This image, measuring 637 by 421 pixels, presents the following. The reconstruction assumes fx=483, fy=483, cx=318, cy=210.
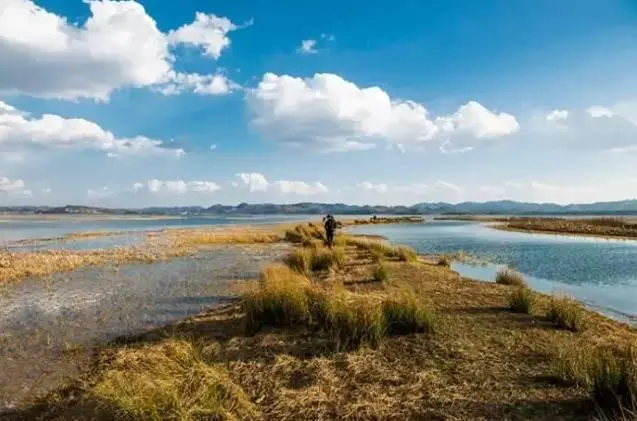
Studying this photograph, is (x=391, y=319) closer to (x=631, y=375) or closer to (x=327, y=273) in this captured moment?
(x=631, y=375)

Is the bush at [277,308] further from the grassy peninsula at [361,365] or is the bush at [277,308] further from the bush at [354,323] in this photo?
the bush at [354,323]

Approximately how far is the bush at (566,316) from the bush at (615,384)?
4.39 m

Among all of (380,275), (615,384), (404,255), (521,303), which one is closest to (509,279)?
(380,275)

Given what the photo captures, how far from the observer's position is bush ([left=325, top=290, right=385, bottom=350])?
9336mm

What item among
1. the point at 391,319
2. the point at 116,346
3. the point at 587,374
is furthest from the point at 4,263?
the point at 587,374

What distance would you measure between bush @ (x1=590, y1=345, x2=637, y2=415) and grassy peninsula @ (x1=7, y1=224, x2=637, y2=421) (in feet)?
0.05

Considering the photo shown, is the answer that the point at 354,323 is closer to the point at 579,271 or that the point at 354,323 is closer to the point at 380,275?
the point at 380,275

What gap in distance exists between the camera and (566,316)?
11156 millimetres

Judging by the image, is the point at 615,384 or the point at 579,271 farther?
the point at 579,271

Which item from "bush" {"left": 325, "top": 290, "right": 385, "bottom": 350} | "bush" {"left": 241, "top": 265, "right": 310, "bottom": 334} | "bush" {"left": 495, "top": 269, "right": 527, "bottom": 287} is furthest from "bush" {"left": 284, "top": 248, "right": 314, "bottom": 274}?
"bush" {"left": 325, "top": 290, "right": 385, "bottom": 350}

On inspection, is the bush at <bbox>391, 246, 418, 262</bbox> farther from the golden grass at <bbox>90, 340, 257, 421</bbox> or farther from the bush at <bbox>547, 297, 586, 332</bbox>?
the golden grass at <bbox>90, 340, 257, 421</bbox>

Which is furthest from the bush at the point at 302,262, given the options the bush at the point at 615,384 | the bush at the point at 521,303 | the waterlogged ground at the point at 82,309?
the bush at the point at 615,384

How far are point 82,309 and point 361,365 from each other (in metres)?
10.9

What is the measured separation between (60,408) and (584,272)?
2565 cm
